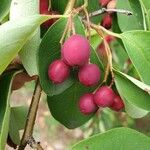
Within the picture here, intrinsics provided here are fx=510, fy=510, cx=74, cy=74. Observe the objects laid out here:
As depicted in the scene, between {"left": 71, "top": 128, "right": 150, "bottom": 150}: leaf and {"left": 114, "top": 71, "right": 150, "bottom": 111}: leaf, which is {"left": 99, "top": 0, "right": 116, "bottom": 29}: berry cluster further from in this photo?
{"left": 71, "top": 128, "right": 150, "bottom": 150}: leaf

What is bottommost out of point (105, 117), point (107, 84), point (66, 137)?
point (66, 137)

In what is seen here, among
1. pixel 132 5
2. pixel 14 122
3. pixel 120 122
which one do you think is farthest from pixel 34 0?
pixel 120 122

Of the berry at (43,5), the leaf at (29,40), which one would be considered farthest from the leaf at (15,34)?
the berry at (43,5)

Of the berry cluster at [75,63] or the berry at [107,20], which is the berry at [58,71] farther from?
the berry at [107,20]

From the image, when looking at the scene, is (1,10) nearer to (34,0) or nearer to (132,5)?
(34,0)

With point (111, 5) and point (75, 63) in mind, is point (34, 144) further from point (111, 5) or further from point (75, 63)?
point (111, 5)

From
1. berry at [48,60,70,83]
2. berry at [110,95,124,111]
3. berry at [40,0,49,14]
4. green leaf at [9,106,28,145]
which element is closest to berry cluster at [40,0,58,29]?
berry at [40,0,49,14]
